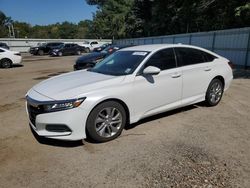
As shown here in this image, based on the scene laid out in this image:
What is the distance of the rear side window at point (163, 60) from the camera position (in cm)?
521

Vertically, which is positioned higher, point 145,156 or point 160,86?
point 160,86

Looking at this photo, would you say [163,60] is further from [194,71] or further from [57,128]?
[57,128]

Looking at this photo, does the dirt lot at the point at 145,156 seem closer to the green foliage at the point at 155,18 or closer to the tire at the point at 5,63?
the tire at the point at 5,63

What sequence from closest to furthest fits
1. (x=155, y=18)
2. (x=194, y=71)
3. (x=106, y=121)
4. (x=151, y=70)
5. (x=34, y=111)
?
1. (x=34, y=111)
2. (x=106, y=121)
3. (x=151, y=70)
4. (x=194, y=71)
5. (x=155, y=18)

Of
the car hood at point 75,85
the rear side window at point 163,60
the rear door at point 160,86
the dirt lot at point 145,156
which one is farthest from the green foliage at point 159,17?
the car hood at point 75,85

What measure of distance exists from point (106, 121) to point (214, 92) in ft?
10.6

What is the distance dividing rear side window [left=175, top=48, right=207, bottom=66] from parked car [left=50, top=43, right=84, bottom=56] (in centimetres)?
2733

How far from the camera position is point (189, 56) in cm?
589

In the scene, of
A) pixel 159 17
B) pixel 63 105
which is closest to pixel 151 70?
pixel 63 105

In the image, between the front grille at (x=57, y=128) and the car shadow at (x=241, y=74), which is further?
the car shadow at (x=241, y=74)

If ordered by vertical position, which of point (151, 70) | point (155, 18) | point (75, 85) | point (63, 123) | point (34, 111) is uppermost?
point (155, 18)

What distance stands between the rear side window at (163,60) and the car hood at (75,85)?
2.74 feet

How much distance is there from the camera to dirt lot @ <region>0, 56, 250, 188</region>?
3.40 m

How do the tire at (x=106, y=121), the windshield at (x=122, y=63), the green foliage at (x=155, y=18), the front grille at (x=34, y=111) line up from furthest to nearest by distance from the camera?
→ the green foliage at (x=155, y=18) → the windshield at (x=122, y=63) → the tire at (x=106, y=121) → the front grille at (x=34, y=111)
